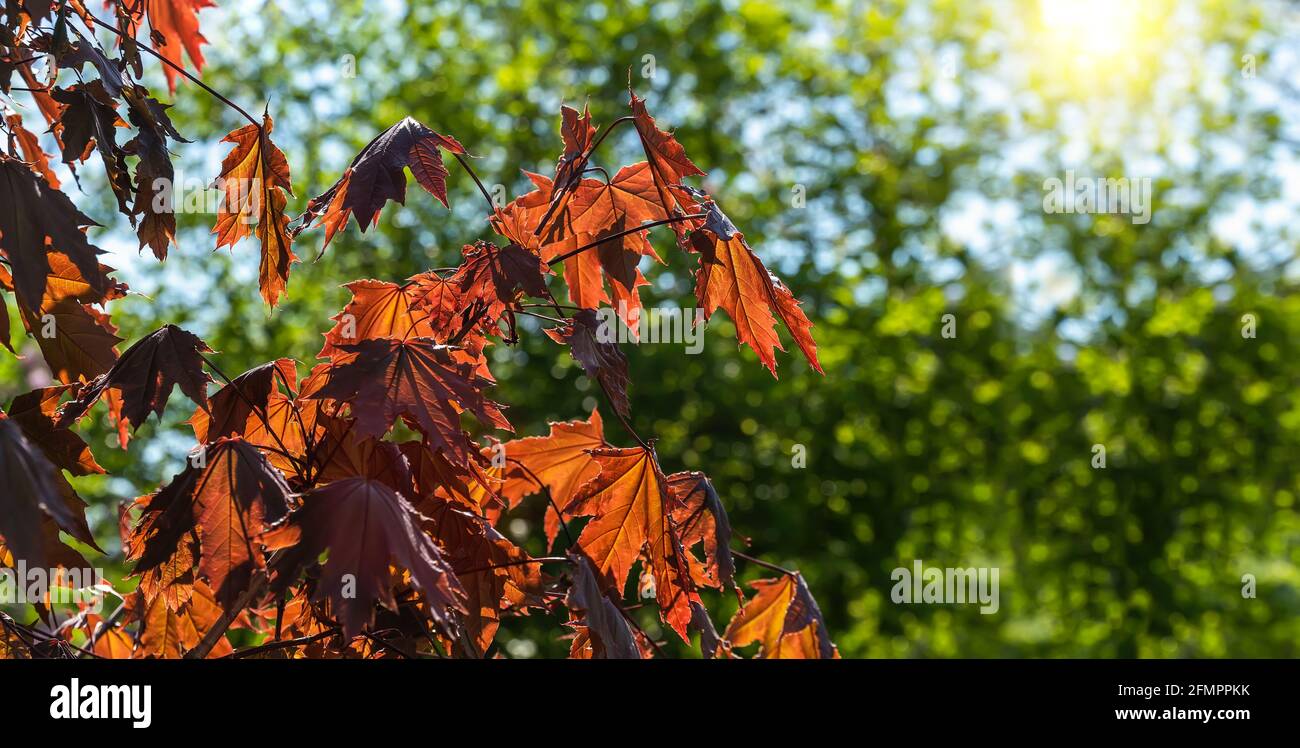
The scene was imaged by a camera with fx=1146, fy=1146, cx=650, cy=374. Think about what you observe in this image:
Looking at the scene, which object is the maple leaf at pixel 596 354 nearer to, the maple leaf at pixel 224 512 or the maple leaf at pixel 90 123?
the maple leaf at pixel 224 512

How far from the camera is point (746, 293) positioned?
2068 mm

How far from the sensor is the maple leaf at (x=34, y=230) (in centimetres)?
156

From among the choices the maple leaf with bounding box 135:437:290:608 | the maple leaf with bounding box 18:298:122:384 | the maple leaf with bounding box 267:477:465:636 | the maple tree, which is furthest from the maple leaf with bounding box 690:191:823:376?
the maple leaf with bounding box 18:298:122:384

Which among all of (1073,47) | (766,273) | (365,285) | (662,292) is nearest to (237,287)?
(662,292)

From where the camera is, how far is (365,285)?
86.7 inches

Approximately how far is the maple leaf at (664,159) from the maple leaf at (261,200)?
647 millimetres

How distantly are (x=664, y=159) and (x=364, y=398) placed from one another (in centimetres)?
77

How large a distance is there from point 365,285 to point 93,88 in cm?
58

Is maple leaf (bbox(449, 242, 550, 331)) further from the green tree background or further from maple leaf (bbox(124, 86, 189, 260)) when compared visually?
the green tree background

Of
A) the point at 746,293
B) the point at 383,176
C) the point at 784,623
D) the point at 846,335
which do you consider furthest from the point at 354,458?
the point at 846,335

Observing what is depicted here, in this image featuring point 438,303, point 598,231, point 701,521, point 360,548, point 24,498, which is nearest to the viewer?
point 24,498

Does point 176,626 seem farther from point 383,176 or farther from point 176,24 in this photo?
point 176,24

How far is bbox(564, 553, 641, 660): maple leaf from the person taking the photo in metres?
1.79
